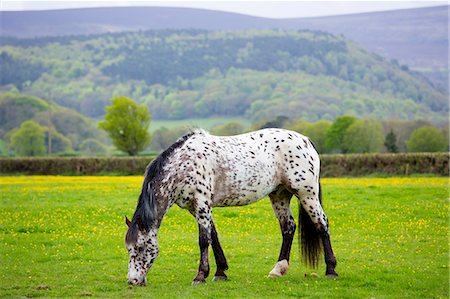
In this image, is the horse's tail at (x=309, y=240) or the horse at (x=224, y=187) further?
the horse's tail at (x=309, y=240)

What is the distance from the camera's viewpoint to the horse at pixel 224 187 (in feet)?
38.0

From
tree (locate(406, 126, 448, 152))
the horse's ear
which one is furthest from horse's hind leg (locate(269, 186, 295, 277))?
tree (locate(406, 126, 448, 152))

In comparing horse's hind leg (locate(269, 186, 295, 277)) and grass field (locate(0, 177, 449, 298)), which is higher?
horse's hind leg (locate(269, 186, 295, 277))

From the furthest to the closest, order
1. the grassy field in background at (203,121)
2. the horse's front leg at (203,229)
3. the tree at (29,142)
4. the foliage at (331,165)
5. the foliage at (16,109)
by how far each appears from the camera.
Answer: the grassy field in background at (203,121) → the foliage at (16,109) → the tree at (29,142) → the foliage at (331,165) → the horse's front leg at (203,229)

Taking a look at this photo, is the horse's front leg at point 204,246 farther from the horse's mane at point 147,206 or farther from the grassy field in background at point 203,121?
the grassy field in background at point 203,121

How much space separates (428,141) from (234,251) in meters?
84.5

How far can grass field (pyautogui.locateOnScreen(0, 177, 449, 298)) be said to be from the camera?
1130 cm

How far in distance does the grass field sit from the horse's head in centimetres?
27

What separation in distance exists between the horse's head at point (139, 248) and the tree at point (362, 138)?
3232 inches

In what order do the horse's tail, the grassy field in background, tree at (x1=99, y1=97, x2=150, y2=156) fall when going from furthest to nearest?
1. the grassy field in background
2. tree at (x1=99, y1=97, x2=150, y2=156)
3. the horse's tail

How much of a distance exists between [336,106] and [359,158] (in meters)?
148

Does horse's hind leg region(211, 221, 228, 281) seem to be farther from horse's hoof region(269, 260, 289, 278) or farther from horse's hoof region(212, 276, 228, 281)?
horse's hoof region(269, 260, 289, 278)

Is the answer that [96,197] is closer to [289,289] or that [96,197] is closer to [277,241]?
[277,241]

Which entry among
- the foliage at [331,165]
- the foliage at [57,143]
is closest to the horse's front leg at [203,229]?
the foliage at [331,165]
